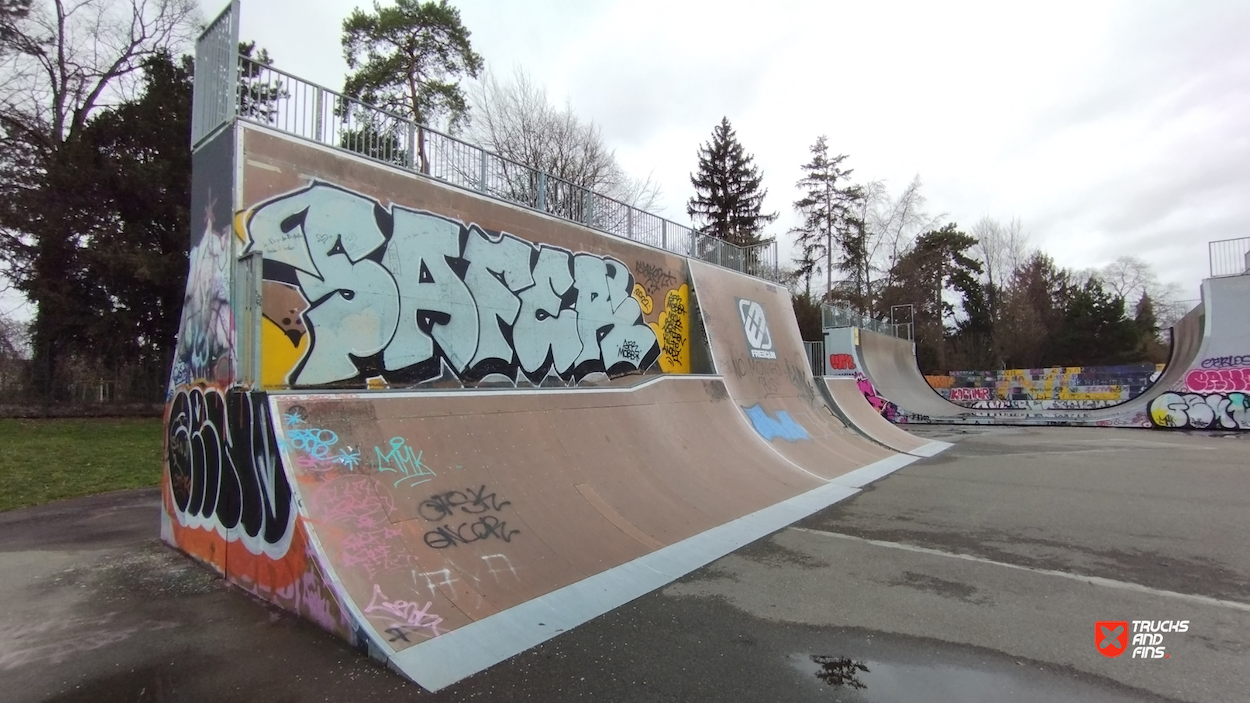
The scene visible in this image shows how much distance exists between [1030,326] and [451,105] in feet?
127

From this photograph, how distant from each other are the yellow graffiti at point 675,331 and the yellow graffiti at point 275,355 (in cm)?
715

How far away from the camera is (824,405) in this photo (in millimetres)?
15555

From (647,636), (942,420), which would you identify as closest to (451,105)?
(647,636)

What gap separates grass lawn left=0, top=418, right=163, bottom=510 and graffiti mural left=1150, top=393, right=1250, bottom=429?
3114cm

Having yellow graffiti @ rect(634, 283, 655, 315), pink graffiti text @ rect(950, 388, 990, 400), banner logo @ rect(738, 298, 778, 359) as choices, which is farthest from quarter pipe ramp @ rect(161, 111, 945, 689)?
pink graffiti text @ rect(950, 388, 990, 400)

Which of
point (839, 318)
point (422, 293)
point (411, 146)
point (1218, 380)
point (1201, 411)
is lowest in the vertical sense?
point (1201, 411)

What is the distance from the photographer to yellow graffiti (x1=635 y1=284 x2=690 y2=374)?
1198 cm

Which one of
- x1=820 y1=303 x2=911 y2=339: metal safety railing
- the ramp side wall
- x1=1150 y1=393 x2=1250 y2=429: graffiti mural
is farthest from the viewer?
x1=820 y1=303 x2=911 y2=339: metal safety railing

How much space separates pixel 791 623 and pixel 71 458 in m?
14.3

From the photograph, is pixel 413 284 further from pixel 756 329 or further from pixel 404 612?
pixel 756 329

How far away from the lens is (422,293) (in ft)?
23.7

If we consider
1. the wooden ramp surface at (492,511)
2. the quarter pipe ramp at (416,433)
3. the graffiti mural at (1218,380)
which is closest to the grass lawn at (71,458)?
the quarter pipe ramp at (416,433)

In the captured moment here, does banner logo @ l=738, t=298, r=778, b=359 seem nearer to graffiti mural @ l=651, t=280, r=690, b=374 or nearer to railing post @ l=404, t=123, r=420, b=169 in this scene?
graffiti mural @ l=651, t=280, r=690, b=374

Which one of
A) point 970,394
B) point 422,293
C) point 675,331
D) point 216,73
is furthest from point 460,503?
point 970,394
